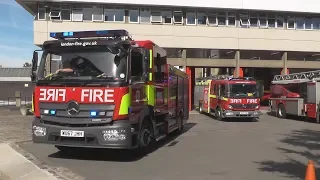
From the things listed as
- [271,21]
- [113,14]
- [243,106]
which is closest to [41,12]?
[113,14]

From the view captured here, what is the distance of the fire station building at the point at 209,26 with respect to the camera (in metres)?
30.2

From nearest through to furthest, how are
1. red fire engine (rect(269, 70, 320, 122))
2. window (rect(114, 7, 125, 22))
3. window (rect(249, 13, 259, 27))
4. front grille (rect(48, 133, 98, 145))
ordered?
front grille (rect(48, 133, 98, 145)) → red fire engine (rect(269, 70, 320, 122)) → window (rect(114, 7, 125, 22)) → window (rect(249, 13, 259, 27))

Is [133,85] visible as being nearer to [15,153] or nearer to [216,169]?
[216,169]

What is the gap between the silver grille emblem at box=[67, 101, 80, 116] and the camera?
8.70m

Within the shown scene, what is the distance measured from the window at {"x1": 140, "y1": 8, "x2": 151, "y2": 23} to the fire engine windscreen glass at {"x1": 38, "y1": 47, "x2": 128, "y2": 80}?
73.7 feet

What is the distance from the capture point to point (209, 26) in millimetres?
32219

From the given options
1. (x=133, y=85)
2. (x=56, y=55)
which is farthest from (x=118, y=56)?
(x=56, y=55)

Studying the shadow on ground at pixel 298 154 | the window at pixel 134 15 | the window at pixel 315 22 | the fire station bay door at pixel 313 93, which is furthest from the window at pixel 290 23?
the shadow on ground at pixel 298 154

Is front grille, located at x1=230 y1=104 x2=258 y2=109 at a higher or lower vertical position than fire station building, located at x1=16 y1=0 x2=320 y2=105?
lower

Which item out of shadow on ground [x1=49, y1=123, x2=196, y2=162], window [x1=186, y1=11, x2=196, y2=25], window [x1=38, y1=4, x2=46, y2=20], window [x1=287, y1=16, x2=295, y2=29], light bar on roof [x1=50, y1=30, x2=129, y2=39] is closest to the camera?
light bar on roof [x1=50, y1=30, x2=129, y2=39]

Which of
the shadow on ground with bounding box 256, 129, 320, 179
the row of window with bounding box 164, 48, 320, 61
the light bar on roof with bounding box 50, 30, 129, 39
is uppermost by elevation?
the row of window with bounding box 164, 48, 320, 61

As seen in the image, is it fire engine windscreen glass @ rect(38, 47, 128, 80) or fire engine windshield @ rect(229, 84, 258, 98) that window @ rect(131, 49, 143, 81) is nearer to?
fire engine windscreen glass @ rect(38, 47, 128, 80)

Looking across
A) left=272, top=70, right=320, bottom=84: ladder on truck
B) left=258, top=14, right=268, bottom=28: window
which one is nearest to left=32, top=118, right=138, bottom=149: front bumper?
left=272, top=70, right=320, bottom=84: ladder on truck

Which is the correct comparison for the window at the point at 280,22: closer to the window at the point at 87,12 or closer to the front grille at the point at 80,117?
the window at the point at 87,12
